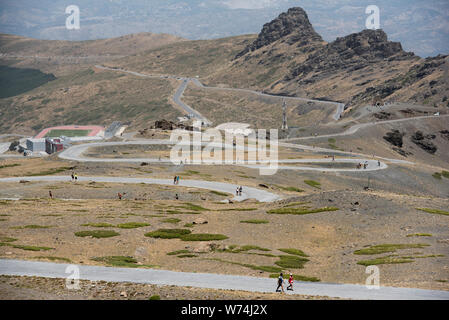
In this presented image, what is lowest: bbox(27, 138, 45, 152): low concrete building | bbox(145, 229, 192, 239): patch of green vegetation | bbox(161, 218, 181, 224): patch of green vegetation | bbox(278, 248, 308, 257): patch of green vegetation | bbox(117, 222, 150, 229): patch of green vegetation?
bbox(278, 248, 308, 257): patch of green vegetation

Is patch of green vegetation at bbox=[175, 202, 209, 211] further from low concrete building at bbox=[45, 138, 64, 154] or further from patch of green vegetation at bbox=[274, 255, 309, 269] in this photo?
low concrete building at bbox=[45, 138, 64, 154]

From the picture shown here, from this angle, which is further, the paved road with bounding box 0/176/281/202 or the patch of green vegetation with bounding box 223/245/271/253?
the paved road with bounding box 0/176/281/202

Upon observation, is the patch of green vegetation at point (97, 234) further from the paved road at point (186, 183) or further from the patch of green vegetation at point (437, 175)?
the patch of green vegetation at point (437, 175)

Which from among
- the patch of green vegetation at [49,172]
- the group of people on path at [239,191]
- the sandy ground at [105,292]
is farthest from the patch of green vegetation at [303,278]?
the patch of green vegetation at [49,172]

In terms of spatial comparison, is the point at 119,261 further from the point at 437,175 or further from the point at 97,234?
the point at 437,175

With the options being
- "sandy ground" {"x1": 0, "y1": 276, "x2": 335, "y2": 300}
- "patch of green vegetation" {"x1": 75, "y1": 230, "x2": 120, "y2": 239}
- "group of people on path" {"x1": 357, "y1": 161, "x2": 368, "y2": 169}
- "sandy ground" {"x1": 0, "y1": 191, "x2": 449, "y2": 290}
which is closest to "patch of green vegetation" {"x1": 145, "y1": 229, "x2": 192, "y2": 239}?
"sandy ground" {"x1": 0, "y1": 191, "x2": 449, "y2": 290}

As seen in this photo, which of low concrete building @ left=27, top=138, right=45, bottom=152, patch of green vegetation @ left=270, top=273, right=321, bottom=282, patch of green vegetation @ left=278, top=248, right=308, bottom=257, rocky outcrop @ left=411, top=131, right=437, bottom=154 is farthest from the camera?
low concrete building @ left=27, top=138, right=45, bottom=152

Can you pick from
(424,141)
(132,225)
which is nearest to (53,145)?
(132,225)
